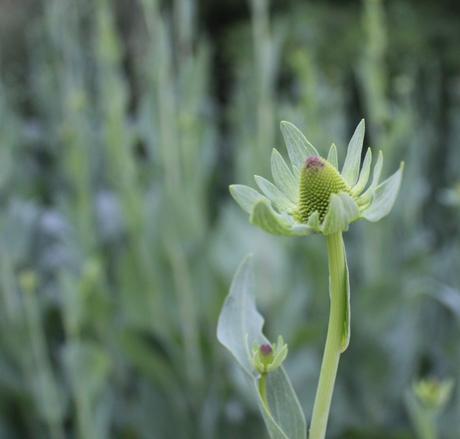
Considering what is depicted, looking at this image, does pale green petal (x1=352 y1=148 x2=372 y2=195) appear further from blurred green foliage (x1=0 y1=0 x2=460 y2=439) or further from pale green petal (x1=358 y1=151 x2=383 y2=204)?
blurred green foliage (x1=0 y1=0 x2=460 y2=439)

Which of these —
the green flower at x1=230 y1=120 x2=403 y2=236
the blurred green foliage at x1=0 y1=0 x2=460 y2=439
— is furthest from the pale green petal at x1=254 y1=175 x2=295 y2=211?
the blurred green foliage at x1=0 y1=0 x2=460 y2=439

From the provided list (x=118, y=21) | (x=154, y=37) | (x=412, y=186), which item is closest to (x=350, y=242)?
(x=412, y=186)

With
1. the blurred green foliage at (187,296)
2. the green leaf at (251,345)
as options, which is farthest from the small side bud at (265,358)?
the blurred green foliage at (187,296)

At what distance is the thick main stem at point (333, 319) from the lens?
28cm

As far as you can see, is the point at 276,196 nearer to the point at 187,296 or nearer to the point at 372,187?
the point at 372,187

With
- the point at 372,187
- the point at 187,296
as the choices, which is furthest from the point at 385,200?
the point at 187,296

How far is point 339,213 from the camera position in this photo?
26 cm

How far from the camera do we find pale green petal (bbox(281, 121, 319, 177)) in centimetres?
30

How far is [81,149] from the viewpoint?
1.35 metres

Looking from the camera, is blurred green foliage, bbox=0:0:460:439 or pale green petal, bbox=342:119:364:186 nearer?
pale green petal, bbox=342:119:364:186

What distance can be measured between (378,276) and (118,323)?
443mm

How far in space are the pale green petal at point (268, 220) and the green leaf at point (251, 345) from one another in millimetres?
69

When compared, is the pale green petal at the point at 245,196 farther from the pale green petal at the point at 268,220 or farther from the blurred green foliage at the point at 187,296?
the blurred green foliage at the point at 187,296

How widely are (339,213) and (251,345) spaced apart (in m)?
0.12
